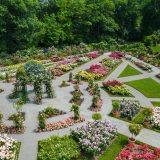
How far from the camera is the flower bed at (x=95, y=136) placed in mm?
25031

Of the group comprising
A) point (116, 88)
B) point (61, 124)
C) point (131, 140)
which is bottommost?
point (131, 140)

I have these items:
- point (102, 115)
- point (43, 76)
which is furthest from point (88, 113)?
point (43, 76)

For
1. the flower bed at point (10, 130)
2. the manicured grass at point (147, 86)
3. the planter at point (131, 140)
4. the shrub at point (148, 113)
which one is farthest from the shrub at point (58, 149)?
the manicured grass at point (147, 86)

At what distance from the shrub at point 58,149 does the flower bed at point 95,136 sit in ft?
2.05

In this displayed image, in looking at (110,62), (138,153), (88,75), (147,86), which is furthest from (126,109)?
(110,62)

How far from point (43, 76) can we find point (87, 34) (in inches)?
1523

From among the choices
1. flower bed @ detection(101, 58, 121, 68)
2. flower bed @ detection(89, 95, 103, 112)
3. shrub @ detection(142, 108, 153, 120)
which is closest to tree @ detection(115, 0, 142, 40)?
flower bed @ detection(101, 58, 121, 68)

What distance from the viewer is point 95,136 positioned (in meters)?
26.2

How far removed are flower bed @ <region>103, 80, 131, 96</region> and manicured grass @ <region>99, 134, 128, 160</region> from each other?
1011 cm

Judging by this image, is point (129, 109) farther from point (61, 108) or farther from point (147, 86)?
point (147, 86)

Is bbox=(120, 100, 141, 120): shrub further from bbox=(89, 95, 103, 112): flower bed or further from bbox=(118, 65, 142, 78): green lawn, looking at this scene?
bbox=(118, 65, 142, 78): green lawn

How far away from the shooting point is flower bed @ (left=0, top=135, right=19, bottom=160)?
23922mm

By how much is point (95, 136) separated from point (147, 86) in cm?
1645

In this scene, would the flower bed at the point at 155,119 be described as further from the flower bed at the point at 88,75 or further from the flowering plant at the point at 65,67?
the flowering plant at the point at 65,67
